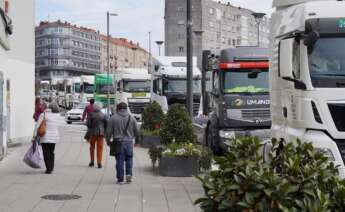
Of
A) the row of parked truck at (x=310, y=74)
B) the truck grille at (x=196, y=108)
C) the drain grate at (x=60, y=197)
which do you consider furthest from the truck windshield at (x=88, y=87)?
the drain grate at (x=60, y=197)

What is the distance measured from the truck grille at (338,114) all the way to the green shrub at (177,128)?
609cm

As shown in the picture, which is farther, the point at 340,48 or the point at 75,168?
the point at 75,168

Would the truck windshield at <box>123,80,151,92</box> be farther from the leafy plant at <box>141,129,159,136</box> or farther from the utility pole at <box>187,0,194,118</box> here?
the utility pole at <box>187,0,194,118</box>

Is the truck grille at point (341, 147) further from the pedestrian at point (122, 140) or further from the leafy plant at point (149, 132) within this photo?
the leafy plant at point (149, 132)

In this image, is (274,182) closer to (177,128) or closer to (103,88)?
(177,128)

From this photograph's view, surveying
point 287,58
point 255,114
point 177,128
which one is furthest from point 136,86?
point 287,58

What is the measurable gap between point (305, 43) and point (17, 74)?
16.4m

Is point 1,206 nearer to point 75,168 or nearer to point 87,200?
point 87,200

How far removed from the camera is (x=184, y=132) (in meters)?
15.3

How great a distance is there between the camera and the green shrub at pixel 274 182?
504cm

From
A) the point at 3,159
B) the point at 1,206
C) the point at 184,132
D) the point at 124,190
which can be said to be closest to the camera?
the point at 1,206

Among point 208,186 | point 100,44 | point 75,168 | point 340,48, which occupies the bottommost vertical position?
point 75,168

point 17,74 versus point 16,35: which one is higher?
point 16,35

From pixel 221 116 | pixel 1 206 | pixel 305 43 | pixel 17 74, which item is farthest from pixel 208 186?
pixel 17 74
